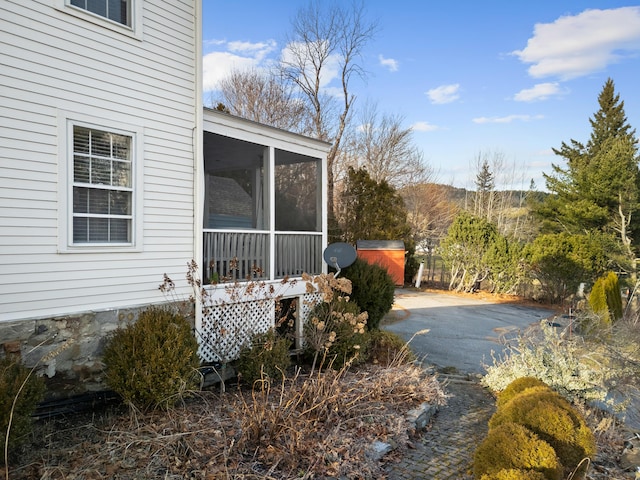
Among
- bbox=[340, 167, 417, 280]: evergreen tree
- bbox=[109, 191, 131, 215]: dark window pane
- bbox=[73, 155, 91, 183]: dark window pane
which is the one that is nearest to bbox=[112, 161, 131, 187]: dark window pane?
bbox=[109, 191, 131, 215]: dark window pane

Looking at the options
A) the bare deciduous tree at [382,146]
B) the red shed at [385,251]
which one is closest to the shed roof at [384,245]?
the red shed at [385,251]

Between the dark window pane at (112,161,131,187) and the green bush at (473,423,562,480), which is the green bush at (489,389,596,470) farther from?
the dark window pane at (112,161,131,187)

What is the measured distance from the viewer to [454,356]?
783 centimetres

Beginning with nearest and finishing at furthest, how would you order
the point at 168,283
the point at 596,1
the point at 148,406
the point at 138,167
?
1. the point at 148,406
2. the point at 138,167
3. the point at 168,283
4. the point at 596,1

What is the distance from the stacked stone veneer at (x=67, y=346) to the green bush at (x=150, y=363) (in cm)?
27

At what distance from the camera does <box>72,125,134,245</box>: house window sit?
15.1 feet

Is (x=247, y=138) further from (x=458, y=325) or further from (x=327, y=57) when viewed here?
(x=327, y=57)

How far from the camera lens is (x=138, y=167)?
5.06 m

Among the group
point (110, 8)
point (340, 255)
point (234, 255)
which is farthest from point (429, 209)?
point (110, 8)

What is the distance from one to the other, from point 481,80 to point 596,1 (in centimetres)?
457

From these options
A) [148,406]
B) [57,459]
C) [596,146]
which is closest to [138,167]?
[148,406]

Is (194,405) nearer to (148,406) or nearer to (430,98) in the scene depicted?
(148,406)

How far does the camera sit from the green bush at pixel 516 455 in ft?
9.69

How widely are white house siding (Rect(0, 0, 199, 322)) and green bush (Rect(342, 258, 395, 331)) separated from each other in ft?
10.6
